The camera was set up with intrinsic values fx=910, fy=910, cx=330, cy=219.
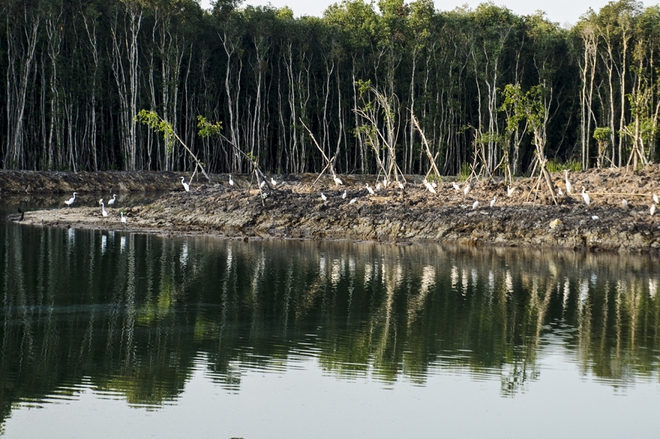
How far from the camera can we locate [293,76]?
212 feet

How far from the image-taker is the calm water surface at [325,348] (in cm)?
833

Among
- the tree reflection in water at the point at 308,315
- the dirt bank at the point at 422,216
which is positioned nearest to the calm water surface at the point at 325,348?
the tree reflection in water at the point at 308,315

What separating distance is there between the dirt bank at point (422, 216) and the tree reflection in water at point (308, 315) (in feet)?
5.58

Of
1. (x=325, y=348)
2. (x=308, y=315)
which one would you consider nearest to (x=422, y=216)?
(x=308, y=315)

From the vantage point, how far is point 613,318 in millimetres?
13680

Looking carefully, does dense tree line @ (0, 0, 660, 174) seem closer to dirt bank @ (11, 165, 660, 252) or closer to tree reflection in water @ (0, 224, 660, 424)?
dirt bank @ (11, 165, 660, 252)

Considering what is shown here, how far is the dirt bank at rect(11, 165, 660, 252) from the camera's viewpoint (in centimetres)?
2316

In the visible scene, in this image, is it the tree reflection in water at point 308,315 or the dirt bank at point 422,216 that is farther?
the dirt bank at point 422,216

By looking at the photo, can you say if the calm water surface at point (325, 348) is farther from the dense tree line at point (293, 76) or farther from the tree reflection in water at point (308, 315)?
the dense tree line at point (293, 76)

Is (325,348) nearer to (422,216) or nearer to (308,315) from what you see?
(308,315)

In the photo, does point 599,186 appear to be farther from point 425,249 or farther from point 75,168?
point 75,168

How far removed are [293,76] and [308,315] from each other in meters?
52.3

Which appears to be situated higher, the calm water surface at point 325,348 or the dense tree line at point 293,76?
the dense tree line at point 293,76

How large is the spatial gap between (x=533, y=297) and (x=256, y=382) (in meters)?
7.43
